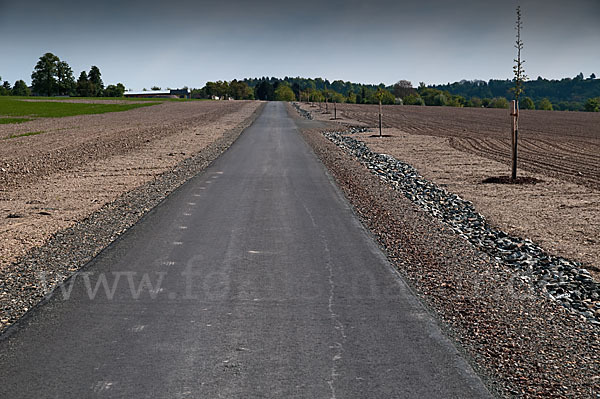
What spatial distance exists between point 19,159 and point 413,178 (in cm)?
1564

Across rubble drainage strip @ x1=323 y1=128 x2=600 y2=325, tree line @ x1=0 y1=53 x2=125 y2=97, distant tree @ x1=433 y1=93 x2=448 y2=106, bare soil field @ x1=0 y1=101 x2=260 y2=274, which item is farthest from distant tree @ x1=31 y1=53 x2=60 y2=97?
rubble drainage strip @ x1=323 y1=128 x2=600 y2=325

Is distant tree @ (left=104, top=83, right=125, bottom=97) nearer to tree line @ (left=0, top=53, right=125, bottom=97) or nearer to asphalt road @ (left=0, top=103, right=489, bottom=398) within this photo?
tree line @ (left=0, top=53, right=125, bottom=97)

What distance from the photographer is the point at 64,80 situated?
16800 centimetres

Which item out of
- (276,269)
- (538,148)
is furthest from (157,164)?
(538,148)

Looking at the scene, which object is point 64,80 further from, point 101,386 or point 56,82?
point 101,386

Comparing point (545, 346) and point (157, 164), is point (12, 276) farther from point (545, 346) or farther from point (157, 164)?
point (157, 164)

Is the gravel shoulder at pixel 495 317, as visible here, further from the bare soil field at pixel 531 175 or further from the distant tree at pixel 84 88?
the distant tree at pixel 84 88

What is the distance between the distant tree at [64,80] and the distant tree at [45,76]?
4.40ft

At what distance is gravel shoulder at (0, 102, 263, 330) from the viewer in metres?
7.58

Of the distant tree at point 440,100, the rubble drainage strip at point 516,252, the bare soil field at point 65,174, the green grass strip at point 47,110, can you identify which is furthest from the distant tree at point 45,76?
the rubble drainage strip at point 516,252

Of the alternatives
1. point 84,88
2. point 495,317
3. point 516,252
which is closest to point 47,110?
point 516,252

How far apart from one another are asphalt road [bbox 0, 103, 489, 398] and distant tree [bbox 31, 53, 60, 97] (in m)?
174

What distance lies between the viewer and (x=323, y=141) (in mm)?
28891

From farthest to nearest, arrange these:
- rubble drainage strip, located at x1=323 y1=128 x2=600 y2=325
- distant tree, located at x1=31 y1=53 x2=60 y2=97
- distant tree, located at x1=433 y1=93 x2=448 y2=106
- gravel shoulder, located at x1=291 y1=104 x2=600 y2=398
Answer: distant tree, located at x1=31 y1=53 x2=60 y2=97 → distant tree, located at x1=433 y1=93 x2=448 y2=106 → rubble drainage strip, located at x1=323 y1=128 x2=600 y2=325 → gravel shoulder, located at x1=291 y1=104 x2=600 y2=398
